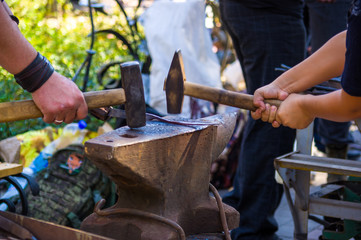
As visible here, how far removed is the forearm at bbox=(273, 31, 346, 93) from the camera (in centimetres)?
198

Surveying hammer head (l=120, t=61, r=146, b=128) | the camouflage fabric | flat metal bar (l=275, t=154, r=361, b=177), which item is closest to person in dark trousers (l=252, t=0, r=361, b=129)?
flat metal bar (l=275, t=154, r=361, b=177)

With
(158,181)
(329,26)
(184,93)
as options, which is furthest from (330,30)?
(158,181)

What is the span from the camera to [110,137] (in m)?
1.46

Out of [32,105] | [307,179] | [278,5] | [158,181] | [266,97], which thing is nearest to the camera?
[158,181]

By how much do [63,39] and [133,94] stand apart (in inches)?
179

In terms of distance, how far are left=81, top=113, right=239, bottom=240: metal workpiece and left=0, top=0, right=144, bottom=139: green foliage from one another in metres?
2.09

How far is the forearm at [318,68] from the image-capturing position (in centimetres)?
198

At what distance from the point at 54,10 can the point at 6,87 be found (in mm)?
4563

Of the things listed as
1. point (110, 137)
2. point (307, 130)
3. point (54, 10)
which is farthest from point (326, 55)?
point (54, 10)

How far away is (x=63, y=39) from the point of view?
5957 millimetres

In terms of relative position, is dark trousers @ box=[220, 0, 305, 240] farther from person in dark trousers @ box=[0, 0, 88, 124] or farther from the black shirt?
person in dark trousers @ box=[0, 0, 88, 124]

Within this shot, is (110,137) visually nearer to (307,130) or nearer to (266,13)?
(307,130)

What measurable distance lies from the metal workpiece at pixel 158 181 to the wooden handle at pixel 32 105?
0.60 feet

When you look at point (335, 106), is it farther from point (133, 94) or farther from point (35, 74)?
point (35, 74)
